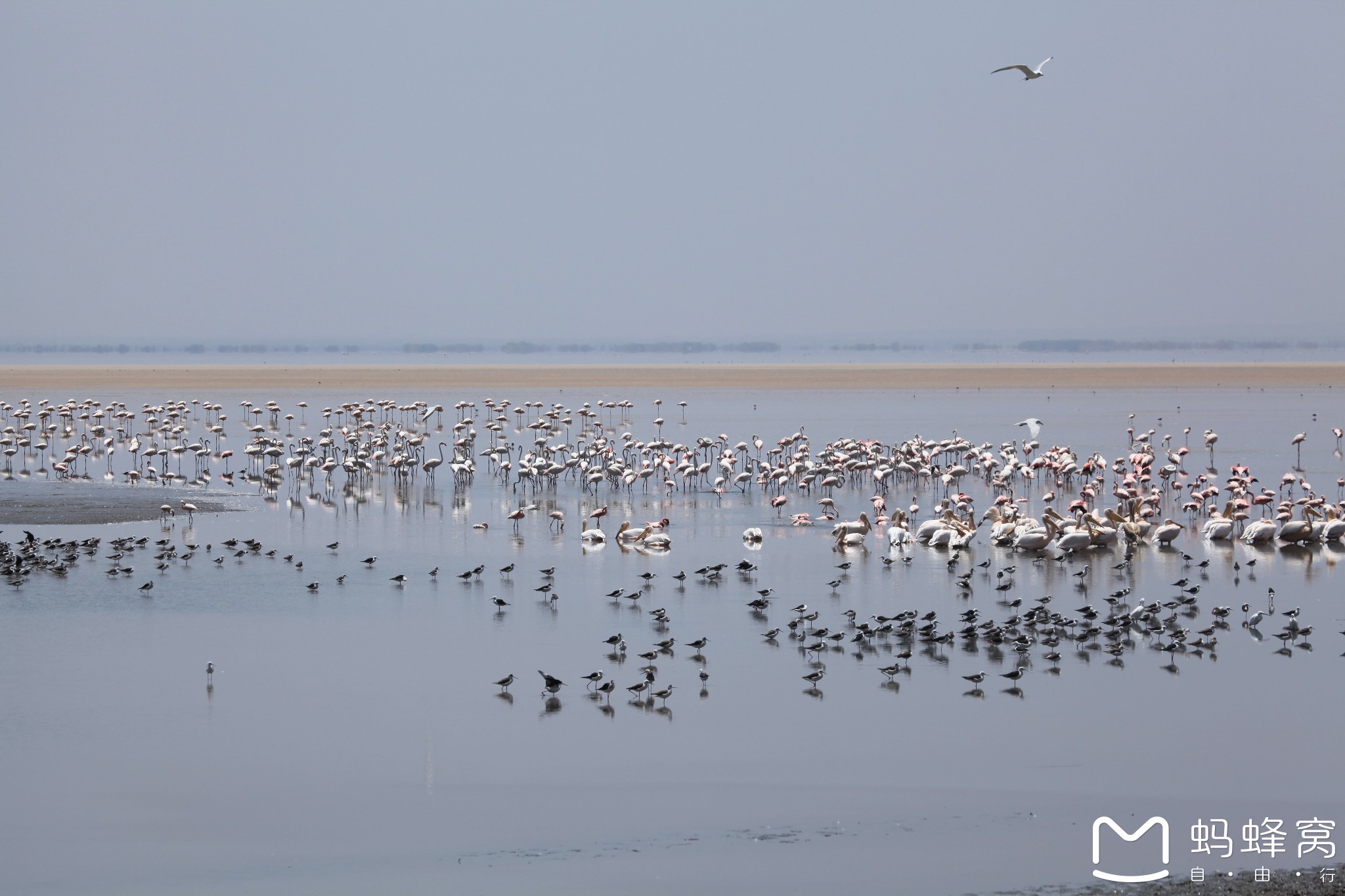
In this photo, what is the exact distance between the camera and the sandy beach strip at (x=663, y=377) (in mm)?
61438

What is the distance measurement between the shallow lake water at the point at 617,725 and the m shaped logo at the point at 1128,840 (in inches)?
3.2

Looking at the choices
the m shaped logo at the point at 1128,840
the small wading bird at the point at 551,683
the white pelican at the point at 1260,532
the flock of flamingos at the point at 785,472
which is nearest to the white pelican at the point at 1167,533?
the flock of flamingos at the point at 785,472

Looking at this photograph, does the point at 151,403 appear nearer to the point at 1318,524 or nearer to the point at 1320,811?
the point at 1318,524

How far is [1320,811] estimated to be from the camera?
326 inches

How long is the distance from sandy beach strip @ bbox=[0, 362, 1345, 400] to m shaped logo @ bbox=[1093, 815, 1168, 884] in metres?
50.9

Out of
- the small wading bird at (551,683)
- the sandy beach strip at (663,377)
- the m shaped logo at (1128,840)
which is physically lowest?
the m shaped logo at (1128,840)

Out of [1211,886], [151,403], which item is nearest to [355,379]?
[151,403]

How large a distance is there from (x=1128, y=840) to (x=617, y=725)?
381cm

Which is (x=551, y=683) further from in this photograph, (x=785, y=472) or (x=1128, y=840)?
(x=785, y=472)

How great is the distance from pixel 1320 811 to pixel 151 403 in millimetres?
45760

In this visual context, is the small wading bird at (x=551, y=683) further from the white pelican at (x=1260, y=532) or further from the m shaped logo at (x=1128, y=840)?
the white pelican at (x=1260, y=532)

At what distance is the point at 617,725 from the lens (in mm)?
10117

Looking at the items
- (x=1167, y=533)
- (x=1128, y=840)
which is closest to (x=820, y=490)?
(x=1167, y=533)

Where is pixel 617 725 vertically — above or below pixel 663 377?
below
